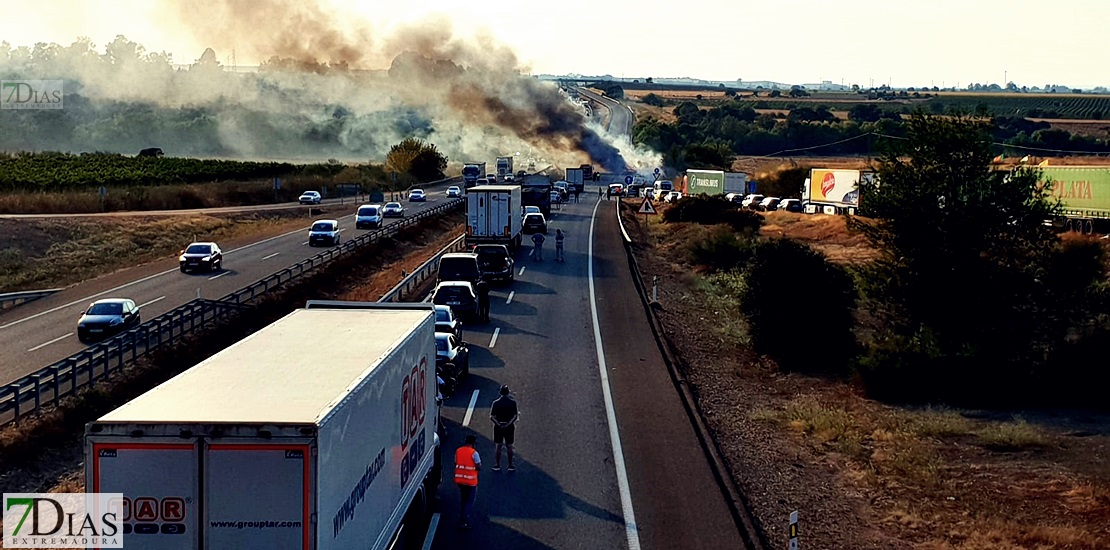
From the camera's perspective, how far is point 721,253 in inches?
2077

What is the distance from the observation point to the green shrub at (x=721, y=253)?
52000 mm

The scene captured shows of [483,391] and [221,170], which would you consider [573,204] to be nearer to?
[221,170]

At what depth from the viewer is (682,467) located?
62.3 ft

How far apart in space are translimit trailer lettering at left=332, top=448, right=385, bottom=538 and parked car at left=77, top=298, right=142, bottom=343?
22720 millimetres

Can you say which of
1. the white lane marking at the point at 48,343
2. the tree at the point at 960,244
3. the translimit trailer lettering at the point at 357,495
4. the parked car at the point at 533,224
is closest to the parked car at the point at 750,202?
the parked car at the point at 533,224

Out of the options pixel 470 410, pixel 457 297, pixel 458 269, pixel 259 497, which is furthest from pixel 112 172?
pixel 259 497

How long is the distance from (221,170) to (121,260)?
4583 centimetres

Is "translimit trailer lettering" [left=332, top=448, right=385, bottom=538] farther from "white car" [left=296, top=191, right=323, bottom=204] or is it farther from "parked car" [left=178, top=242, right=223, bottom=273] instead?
"white car" [left=296, top=191, right=323, bottom=204]

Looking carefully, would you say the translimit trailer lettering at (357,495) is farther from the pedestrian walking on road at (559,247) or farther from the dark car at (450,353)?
the pedestrian walking on road at (559,247)

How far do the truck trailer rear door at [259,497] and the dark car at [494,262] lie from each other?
34.1m

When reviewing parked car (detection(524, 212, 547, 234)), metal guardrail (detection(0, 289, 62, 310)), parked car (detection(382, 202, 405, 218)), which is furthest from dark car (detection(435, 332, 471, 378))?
parked car (detection(382, 202, 405, 218))

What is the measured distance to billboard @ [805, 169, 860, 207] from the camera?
7844cm

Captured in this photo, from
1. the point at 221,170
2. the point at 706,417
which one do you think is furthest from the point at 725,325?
the point at 221,170

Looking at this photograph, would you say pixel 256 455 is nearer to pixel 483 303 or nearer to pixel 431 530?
pixel 431 530
